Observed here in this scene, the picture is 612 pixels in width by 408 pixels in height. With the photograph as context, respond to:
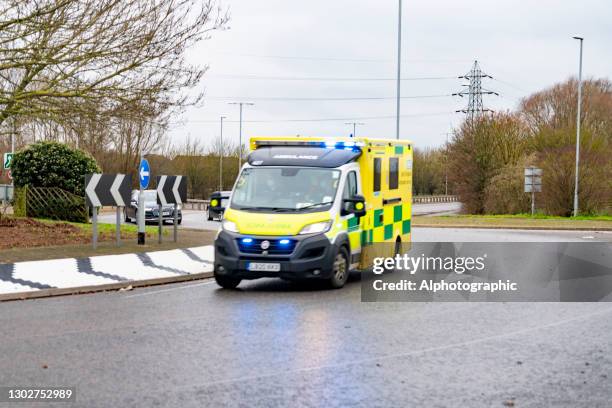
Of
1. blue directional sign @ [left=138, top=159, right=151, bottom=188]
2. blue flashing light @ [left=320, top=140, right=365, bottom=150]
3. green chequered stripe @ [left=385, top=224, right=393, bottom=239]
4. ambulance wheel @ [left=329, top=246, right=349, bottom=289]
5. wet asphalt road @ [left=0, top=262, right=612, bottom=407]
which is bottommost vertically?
wet asphalt road @ [left=0, top=262, right=612, bottom=407]

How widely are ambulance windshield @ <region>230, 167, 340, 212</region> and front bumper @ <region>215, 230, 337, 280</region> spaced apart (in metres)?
0.60

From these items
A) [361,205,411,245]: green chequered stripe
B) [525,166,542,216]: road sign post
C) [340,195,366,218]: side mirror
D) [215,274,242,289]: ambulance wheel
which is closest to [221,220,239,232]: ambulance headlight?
[215,274,242,289]: ambulance wheel

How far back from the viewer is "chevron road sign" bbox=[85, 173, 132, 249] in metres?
18.3

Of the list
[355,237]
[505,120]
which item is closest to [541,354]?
[355,237]

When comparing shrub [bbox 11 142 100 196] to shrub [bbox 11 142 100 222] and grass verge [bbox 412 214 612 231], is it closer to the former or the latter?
shrub [bbox 11 142 100 222]

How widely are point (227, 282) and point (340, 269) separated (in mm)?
1729

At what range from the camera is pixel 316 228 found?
13.5m

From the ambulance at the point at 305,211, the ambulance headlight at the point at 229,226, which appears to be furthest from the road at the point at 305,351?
the ambulance headlight at the point at 229,226

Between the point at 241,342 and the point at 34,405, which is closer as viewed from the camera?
the point at 34,405

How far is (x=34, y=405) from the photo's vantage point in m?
6.61

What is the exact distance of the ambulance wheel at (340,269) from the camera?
45.1ft

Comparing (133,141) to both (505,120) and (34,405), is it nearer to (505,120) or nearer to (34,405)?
(505,120)

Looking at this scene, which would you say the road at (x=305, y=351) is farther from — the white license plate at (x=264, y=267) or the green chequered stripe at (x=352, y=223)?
the green chequered stripe at (x=352, y=223)

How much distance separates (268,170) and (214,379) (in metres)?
7.21
